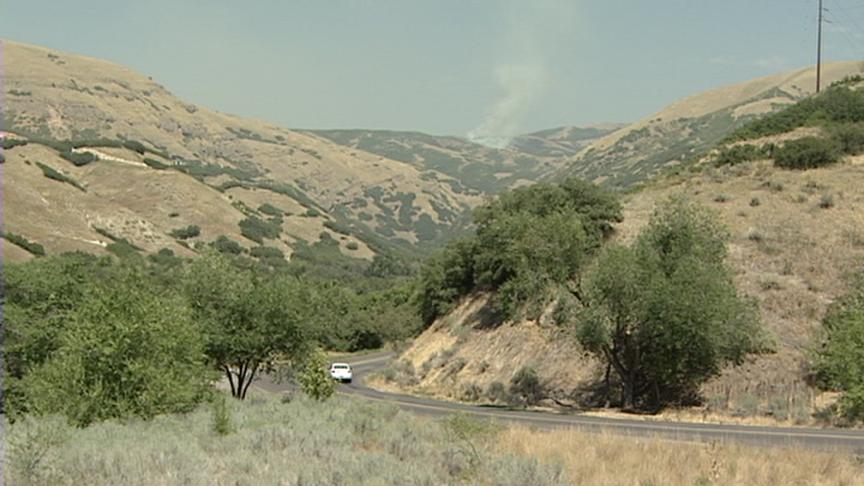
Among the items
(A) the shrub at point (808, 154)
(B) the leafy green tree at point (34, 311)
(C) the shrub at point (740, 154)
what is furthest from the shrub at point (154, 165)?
(A) the shrub at point (808, 154)

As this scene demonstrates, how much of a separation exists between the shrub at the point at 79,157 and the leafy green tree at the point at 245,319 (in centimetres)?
11705

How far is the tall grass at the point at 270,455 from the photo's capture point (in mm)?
10961

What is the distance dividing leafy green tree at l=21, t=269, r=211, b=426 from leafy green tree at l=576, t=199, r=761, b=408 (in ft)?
56.7

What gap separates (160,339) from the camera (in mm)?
21266

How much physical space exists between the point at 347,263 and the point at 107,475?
461ft

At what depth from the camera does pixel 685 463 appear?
47.9 feet

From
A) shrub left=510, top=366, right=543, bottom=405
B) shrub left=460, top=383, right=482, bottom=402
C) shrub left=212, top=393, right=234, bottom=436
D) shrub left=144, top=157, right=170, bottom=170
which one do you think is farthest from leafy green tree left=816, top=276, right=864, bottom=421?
shrub left=144, top=157, right=170, bottom=170

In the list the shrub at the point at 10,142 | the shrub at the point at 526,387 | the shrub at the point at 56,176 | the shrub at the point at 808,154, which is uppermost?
the shrub at the point at 10,142

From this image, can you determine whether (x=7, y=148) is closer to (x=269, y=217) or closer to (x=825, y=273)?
(x=269, y=217)

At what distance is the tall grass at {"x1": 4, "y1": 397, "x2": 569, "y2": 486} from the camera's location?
10961 mm

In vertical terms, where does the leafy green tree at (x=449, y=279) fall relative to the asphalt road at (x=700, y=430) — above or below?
above

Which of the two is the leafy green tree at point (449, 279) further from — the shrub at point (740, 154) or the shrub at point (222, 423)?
the shrub at point (222, 423)

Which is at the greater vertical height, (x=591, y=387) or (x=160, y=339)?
(x=160, y=339)

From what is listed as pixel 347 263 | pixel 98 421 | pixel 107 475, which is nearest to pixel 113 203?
pixel 347 263
